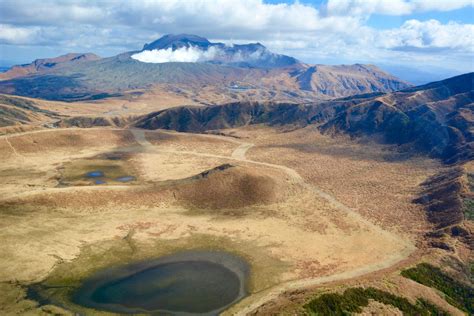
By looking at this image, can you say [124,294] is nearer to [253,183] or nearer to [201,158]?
[253,183]

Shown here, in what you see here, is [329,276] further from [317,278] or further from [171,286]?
[171,286]

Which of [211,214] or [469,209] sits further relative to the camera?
[211,214]

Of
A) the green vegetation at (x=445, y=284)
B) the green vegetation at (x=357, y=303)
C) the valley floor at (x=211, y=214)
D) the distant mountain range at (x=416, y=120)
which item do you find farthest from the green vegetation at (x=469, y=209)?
the distant mountain range at (x=416, y=120)

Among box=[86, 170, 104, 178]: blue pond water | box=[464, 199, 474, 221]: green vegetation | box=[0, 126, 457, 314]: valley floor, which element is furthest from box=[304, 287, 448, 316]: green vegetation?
box=[86, 170, 104, 178]: blue pond water

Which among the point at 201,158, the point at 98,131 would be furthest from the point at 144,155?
the point at 98,131

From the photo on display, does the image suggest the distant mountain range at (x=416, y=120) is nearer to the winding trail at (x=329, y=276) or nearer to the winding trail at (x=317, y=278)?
the winding trail at (x=329, y=276)

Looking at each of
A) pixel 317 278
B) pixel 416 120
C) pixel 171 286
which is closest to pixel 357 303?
pixel 317 278

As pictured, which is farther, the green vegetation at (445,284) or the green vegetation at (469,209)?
the green vegetation at (469,209)
